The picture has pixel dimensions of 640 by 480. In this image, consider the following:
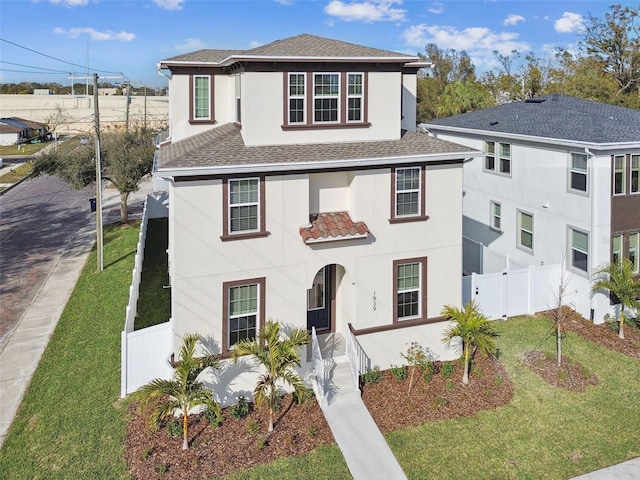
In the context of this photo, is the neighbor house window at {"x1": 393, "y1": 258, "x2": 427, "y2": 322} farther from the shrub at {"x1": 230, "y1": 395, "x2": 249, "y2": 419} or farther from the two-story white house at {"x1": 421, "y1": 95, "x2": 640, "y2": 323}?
the two-story white house at {"x1": 421, "y1": 95, "x2": 640, "y2": 323}

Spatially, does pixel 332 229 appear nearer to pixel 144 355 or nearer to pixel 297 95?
pixel 297 95

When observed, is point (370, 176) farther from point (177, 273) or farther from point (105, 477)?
point (105, 477)

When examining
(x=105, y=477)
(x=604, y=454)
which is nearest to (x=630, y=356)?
(x=604, y=454)

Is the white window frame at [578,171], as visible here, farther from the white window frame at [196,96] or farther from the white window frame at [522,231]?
the white window frame at [196,96]

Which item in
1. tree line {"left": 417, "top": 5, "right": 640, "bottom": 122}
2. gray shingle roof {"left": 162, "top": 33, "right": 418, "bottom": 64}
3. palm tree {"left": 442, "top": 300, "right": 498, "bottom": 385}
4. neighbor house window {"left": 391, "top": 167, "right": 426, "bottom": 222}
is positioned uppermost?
tree line {"left": 417, "top": 5, "right": 640, "bottom": 122}

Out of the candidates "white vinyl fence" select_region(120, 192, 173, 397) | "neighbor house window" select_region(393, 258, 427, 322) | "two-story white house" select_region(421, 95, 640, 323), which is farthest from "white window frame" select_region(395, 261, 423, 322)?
"two-story white house" select_region(421, 95, 640, 323)
